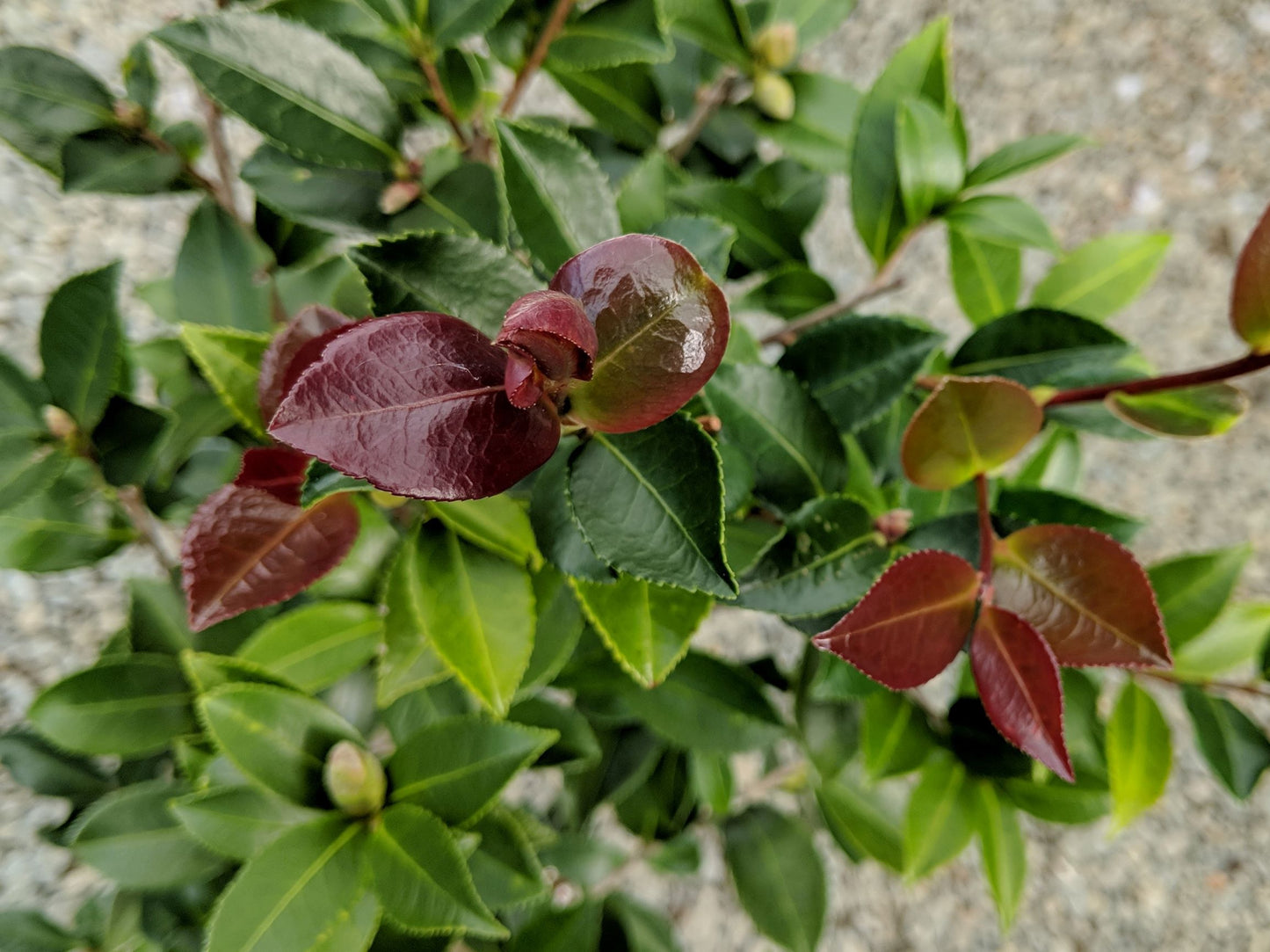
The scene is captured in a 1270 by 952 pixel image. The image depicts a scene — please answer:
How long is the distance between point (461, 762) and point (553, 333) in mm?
308

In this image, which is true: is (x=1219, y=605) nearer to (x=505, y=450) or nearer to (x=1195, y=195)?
(x=505, y=450)

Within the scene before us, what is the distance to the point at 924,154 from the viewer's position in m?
0.56

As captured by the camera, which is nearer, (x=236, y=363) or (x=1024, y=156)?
(x=236, y=363)

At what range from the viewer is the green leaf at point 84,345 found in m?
0.54

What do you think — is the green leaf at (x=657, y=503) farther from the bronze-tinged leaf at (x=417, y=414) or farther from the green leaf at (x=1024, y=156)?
the green leaf at (x=1024, y=156)

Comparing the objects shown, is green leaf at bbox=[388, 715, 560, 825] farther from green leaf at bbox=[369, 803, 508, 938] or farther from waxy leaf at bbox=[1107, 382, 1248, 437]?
waxy leaf at bbox=[1107, 382, 1248, 437]

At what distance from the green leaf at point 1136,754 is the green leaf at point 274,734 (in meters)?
0.53

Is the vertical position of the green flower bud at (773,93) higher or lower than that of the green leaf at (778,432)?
higher

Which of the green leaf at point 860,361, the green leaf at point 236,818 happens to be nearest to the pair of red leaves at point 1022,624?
the green leaf at point 860,361

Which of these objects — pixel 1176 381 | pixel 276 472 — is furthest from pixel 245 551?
pixel 1176 381

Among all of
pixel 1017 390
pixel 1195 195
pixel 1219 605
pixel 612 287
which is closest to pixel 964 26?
pixel 1195 195

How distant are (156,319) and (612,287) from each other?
3.86 feet

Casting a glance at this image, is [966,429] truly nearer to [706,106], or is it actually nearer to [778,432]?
[778,432]

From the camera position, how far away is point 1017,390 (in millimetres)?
413
